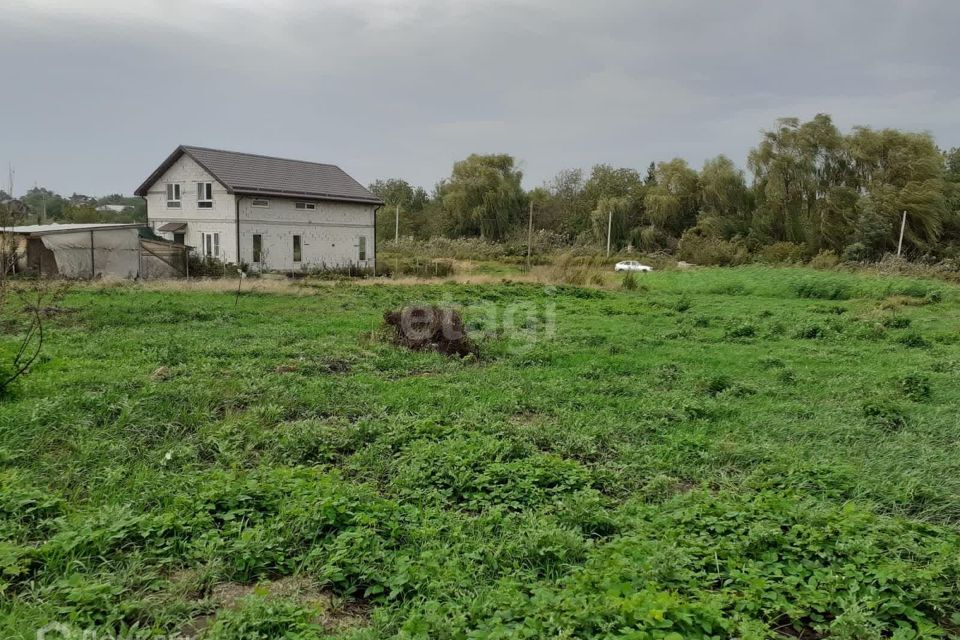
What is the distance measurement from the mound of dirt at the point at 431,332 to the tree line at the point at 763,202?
3026 centimetres

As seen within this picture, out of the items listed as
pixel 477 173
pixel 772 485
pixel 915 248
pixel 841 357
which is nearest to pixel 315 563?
pixel 772 485

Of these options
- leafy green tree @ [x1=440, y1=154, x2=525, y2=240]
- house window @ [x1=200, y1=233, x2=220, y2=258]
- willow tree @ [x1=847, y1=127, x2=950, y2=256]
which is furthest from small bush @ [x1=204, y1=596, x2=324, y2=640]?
leafy green tree @ [x1=440, y1=154, x2=525, y2=240]

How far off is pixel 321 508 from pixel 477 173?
4570 cm

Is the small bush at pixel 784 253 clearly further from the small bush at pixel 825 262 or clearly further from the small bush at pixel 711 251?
the small bush at pixel 825 262

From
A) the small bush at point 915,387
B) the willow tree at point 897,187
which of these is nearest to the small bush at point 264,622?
the small bush at point 915,387

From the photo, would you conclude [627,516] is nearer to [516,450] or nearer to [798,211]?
[516,450]

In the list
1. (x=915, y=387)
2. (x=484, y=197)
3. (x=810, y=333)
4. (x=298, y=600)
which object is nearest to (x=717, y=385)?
(x=915, y=387)

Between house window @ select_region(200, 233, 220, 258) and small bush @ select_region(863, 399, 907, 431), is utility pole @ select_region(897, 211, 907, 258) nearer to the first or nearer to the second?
small bush @ select_region(863, 399, 907, 431)

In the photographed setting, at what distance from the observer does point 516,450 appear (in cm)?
500

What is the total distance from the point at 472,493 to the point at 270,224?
23.5 meters

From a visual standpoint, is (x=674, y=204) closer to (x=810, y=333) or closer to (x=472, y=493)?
(x=810, y=333)

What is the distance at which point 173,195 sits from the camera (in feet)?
87.8

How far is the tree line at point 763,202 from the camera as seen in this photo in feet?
115

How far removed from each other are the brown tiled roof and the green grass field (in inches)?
687
